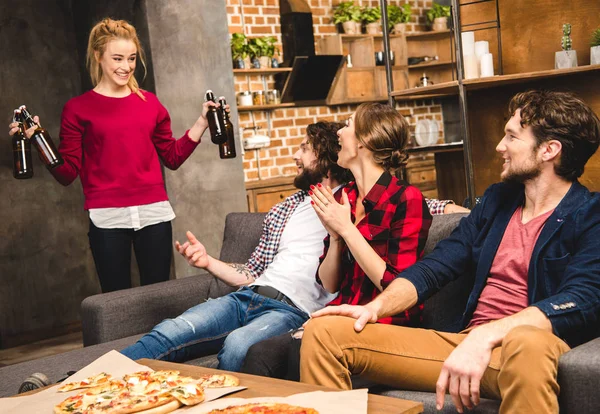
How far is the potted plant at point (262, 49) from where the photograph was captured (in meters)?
6.46

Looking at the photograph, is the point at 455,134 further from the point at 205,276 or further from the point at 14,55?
the point at 205,276

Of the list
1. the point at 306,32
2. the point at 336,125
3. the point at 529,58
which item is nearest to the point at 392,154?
the point at 336,125

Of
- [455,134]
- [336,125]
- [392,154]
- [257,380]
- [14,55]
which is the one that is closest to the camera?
[257,380]

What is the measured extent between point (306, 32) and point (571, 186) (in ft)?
16.5

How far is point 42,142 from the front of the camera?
2.91 m

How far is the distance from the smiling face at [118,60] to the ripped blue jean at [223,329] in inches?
41.1

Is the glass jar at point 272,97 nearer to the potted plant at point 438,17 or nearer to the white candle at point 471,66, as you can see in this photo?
the potted plant at point 438,17

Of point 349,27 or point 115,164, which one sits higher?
point 349,27

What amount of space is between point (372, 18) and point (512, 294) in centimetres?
554

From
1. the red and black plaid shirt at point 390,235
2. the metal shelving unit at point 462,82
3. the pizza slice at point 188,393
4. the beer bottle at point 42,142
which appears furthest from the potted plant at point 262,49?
the pizza slice at point 188,393

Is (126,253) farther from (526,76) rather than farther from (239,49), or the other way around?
(239,49)

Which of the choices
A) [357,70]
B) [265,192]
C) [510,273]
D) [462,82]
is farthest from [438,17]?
[510,273]

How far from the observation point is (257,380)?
1.86m

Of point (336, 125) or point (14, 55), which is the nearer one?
point (336, 125)
